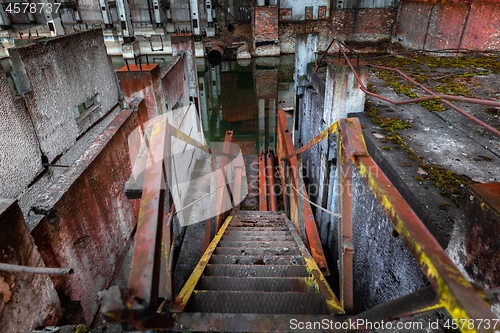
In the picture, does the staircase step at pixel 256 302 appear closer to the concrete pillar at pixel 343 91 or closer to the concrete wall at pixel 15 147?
the concrete pillar at pixel 343 91

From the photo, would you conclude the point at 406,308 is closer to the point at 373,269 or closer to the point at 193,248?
the point at 373,269

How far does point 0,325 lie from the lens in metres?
1.78

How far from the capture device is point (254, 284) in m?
2.81

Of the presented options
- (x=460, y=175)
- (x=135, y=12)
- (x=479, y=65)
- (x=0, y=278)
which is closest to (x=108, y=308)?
(x=0, y=278)

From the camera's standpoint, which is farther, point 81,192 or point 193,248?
point 193,248

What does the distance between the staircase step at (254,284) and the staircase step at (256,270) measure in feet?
1.01

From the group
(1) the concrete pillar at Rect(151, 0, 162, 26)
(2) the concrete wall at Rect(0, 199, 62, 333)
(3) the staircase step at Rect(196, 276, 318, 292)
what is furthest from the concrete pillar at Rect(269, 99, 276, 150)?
(1) the concrete pillar at Rect(151, 0, 162, 26)

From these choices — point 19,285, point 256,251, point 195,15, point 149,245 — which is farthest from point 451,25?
point 195,15

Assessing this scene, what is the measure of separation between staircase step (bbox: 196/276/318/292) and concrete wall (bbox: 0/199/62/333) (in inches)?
48.3

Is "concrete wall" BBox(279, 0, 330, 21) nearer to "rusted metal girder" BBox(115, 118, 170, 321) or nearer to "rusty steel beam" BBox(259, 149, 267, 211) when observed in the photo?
"rusty steel beam" BBox(259, 149, 267, 211)

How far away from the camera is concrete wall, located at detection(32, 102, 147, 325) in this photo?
279 centimetres

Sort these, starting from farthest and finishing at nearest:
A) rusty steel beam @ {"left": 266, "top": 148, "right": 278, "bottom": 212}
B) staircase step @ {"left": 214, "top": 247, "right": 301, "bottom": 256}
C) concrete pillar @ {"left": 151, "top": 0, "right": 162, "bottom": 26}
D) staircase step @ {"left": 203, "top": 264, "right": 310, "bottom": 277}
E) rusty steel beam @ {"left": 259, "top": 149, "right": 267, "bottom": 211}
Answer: concrete pillar @ {"left": 151, "top": 0, "right": 162, "bottom": 26} < rusty steel beam @ {"left": 266, "top": 148, "right": 278, "bottom": 212} < rusty steel beam @ {"left": 259, "top": 149, "right": 267, "bottom": 211} < staircase step @ {"left": 214, "top": 247, "right": 301, "bottom": 256} < staircase step @ {"left": 203, "top": 264, "right": 310, "bottom": 277}

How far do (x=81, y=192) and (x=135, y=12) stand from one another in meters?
29.9

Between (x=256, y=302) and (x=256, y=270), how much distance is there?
0.77 metres
